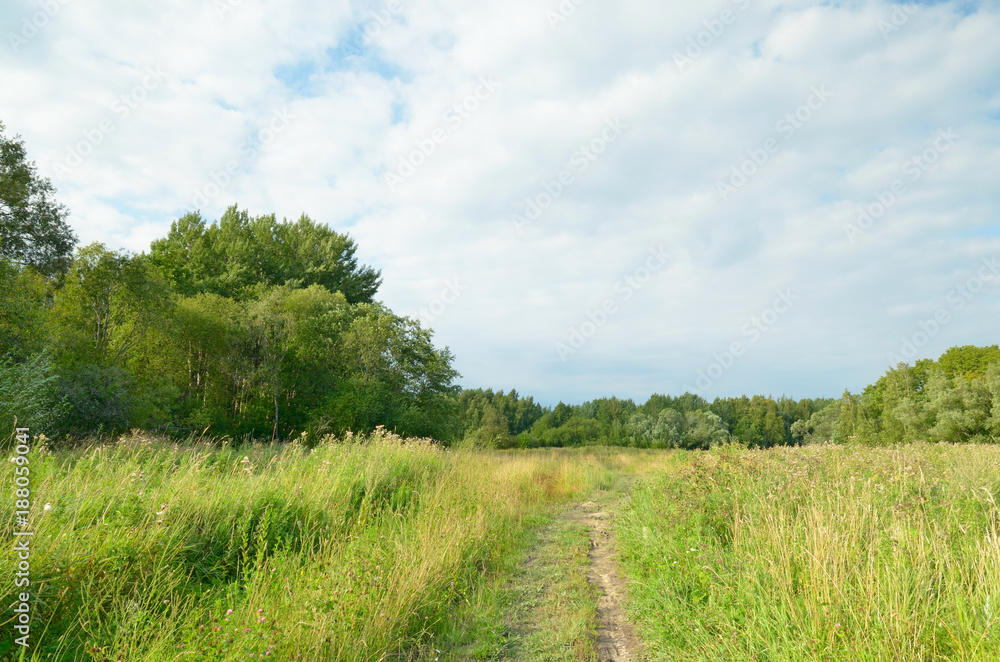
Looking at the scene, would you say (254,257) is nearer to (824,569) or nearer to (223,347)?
(223,347)

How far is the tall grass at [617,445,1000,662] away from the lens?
2.82 metres

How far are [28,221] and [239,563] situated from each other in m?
28.2

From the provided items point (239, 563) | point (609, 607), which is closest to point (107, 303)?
point (239, 563)

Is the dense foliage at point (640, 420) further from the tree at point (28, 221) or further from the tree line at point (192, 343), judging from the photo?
the tree at point (28, 221)

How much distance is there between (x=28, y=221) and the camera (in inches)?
882

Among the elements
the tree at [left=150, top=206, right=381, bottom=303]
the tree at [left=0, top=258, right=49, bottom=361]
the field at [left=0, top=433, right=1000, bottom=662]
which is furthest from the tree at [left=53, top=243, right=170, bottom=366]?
the field at [left=0, top=433, right=1000, bottom=662]

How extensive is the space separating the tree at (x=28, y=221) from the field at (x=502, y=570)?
22136mm

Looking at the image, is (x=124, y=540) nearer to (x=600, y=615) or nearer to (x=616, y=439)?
(x=600, y=615)

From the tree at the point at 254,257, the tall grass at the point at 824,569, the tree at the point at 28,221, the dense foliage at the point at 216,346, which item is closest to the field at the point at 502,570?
the tall grass at the point at 824,569

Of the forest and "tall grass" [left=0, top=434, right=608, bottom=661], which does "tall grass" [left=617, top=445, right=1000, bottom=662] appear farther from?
the forest

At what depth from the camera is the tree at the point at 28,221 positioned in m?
20.7

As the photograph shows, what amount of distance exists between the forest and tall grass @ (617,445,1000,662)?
5283 mm

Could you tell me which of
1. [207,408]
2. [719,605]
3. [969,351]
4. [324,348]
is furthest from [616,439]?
[719,605]

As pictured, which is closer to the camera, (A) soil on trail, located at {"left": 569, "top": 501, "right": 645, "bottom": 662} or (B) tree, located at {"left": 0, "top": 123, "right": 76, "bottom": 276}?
(A) soil on trail, located at {"left": 569, "top": 501, "right": 645, "bottom": 662}
